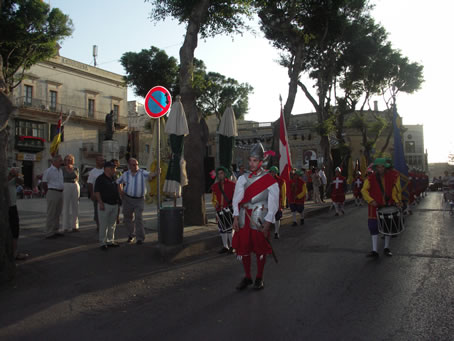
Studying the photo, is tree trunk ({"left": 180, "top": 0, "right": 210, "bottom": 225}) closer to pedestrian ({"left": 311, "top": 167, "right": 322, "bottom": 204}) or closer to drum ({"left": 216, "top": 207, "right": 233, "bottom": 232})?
drum ({"left": 216, "top": 207, "right": 233, "bottom": 232})

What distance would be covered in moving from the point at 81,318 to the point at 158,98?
4.67 metres

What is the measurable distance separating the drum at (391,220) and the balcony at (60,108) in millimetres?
30483

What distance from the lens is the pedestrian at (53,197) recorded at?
27.1 feet

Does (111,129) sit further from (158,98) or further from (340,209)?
(158,98)

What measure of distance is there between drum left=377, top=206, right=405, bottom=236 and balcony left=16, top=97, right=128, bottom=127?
1200 inches

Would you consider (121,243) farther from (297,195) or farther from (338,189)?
(338,189)

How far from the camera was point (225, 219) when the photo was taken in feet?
25.2

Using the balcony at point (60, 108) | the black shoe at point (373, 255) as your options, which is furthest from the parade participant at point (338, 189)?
the balcony at point (60, 108)

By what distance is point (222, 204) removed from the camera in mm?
7883

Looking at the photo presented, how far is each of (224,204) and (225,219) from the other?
337mm

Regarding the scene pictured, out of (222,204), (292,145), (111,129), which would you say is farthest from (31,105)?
(222,204)

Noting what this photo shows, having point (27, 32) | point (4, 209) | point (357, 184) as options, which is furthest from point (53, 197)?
point (27, 32)

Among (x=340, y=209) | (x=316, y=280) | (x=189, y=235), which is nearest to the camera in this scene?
(x=316, y=280)

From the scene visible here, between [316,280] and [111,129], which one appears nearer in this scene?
[316,280]
